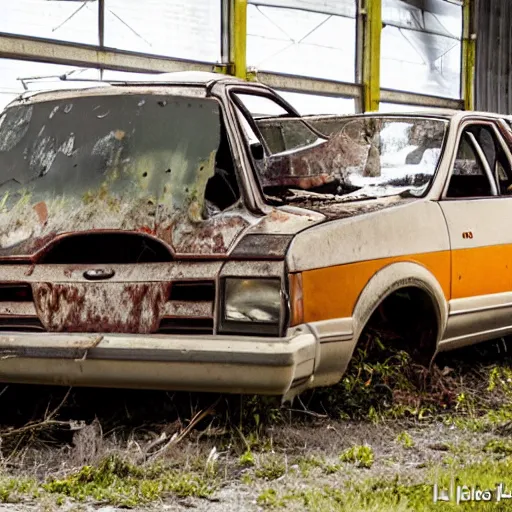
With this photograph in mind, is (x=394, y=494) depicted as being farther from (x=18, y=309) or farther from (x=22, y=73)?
(x=22, y=73)

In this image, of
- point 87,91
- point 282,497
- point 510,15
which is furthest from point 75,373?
point 510,15

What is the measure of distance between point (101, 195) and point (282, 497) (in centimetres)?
177

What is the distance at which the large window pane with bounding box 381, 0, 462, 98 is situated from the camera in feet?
57.3

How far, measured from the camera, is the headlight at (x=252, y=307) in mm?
4770

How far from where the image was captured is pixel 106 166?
541 centimetres

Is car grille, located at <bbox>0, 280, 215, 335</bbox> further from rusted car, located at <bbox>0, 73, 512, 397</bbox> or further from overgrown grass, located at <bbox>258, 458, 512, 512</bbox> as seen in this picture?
overgrown grass, located at <bbox>258, 458, 512, 512</bbox>

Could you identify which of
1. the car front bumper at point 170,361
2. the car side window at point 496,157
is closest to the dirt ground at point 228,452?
the car front bumper at point 170,361

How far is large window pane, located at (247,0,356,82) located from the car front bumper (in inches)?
413

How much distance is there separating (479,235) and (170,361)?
7.00 feet

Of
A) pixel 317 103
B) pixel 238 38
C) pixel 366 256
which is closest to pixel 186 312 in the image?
pixel 366 256

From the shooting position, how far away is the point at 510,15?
19.4 m

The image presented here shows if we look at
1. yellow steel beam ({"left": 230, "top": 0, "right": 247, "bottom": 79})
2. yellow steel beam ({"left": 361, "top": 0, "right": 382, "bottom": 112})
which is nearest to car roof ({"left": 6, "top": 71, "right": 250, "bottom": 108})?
yellow steel beam ({"left": 230, "top": 0, "right": 247, "bottom": 79})

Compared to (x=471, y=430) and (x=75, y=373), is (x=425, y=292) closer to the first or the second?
(x=471, y=430)

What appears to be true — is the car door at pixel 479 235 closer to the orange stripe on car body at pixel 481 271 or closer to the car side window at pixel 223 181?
the orange stripe on car body at pixel 481 271
